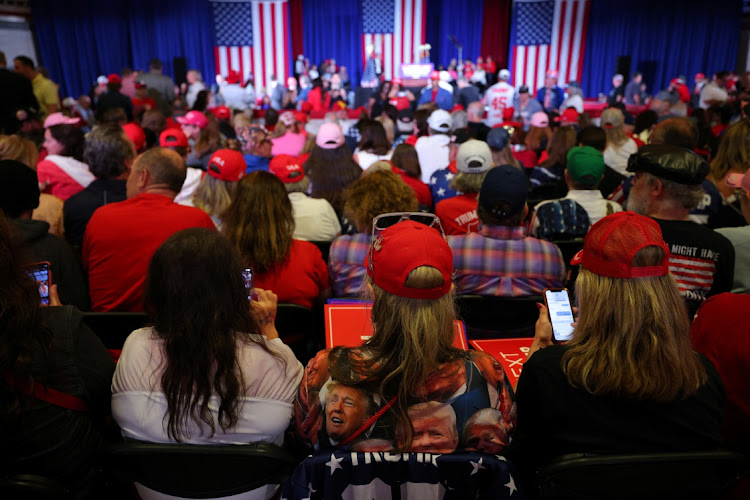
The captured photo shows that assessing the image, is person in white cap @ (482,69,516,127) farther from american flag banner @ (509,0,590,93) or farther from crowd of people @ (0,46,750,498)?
crowd of people @ (0,46,750,498)

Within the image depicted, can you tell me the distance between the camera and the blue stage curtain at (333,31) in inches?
647

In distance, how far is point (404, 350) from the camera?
1296mm

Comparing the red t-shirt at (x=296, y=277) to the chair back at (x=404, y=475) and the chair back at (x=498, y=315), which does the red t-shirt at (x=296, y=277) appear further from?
the chair back at (x=404, y=475)

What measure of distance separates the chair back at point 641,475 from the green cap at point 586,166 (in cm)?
219

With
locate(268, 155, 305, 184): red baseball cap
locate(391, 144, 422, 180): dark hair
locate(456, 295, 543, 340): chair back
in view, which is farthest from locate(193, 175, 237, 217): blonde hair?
locate(456, 295, 543, 340): chair back

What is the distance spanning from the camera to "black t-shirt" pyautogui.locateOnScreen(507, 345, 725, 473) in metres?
1.34

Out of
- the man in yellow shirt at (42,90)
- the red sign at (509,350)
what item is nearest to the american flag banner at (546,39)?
the man in yellow shirt at (42,90)

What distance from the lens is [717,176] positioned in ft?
11.5

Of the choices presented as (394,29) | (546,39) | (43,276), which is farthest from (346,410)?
(546,39)

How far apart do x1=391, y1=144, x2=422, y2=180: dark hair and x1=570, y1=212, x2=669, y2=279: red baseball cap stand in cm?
296

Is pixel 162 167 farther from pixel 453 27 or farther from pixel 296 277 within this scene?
pixel 453 27

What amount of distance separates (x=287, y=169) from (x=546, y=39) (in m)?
15.0

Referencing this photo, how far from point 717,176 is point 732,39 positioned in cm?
1491

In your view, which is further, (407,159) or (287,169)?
(407,159)
